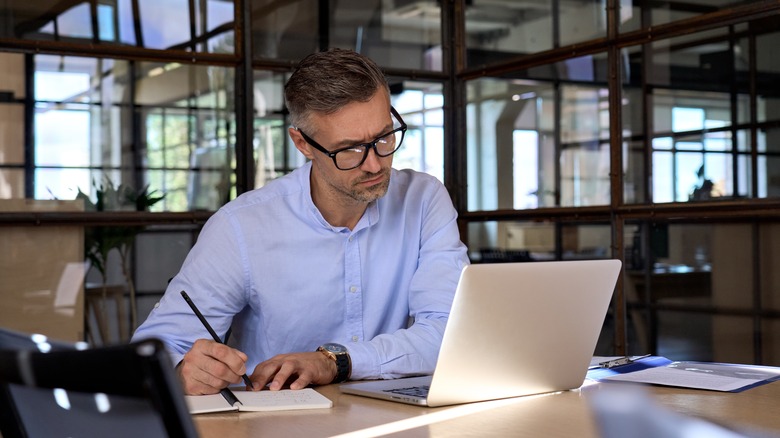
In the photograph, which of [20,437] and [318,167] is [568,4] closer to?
[318,167]

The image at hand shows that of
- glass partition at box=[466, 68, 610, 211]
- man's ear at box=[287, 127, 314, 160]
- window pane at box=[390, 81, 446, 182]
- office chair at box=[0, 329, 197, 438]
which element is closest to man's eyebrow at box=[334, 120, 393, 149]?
man's ear at box=[287, 127, 314, 160]

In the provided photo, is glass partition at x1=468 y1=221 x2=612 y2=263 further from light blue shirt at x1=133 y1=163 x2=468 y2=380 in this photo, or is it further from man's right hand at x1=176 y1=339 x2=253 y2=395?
man's right hand at x1=176 y1=339 x2=253 y2=395

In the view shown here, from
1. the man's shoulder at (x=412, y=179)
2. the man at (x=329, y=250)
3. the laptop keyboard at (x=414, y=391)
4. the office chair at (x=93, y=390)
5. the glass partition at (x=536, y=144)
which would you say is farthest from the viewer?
the glass partition at (x=536, y=144)

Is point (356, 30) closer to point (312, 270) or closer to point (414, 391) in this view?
point (312, 270)

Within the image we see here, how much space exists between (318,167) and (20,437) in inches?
52.1

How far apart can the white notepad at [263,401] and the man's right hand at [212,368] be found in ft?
0.08

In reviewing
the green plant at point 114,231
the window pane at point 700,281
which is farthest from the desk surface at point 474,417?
the green plant at point 114,231

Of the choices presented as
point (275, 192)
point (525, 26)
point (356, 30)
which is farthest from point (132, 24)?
point (275, 192)

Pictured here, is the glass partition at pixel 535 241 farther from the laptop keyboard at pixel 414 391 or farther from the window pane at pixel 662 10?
the laptop keyboard at pixel 414 391

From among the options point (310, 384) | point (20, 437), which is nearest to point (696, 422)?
point (20, 437)

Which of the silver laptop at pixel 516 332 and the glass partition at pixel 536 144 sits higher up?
the glass partition at pixel 536 144

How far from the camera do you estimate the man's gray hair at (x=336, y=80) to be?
83.4 inches

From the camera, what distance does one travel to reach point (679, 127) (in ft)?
12.1

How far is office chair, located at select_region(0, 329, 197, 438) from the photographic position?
2.41ft
